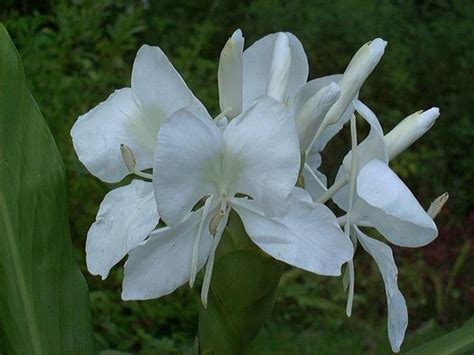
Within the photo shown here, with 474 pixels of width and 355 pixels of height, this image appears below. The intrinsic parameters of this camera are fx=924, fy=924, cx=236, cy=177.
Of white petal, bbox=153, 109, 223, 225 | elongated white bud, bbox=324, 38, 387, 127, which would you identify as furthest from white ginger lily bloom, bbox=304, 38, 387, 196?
white petal, bbox=153, 109, 223, 225

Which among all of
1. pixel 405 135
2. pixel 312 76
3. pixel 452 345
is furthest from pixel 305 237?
pixel 312 76

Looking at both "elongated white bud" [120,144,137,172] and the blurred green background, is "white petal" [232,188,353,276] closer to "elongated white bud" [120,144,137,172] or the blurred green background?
"elongated white bud" [120,144,137,172]

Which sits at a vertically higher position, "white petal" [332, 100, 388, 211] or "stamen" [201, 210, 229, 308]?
Answer: "white petal" [332, 100, 388, 211]

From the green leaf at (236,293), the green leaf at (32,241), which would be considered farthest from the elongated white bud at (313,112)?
the green leaf at (32,241)

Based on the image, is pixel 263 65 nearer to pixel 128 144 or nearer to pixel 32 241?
pixel 128 144

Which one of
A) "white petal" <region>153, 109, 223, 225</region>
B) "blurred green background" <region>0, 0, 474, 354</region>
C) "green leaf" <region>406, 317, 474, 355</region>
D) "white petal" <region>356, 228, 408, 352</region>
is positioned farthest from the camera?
"blurred green background" <region>0, 0, 474, 354</region>

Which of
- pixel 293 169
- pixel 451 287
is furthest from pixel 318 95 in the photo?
pixel 451 287

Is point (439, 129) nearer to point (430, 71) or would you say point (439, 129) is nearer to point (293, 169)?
point (430, 71)
